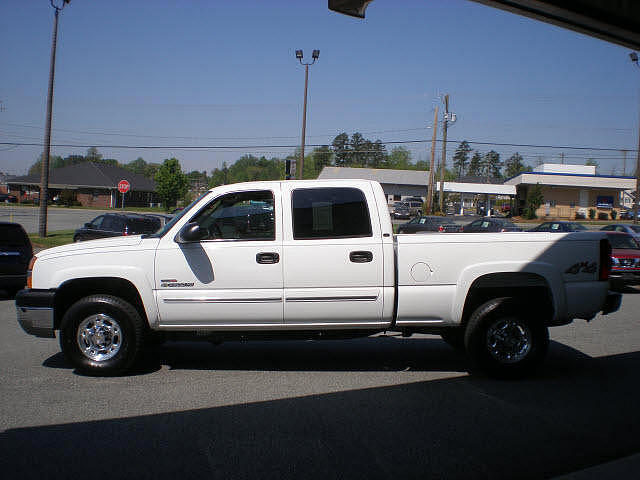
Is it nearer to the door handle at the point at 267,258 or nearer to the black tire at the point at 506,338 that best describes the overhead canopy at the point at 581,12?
the door handle at the point at 267,258

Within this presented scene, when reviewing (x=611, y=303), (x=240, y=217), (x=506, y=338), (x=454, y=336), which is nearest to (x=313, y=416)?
(x=240, y=217)

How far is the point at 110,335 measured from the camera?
20.3ft

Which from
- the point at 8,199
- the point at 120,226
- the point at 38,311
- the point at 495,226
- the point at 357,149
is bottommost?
the point at 38,311

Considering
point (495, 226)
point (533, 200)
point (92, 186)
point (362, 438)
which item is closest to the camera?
point (362, 438)

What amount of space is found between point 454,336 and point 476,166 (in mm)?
163275

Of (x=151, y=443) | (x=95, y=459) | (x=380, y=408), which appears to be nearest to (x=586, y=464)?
(x=380, y=408)

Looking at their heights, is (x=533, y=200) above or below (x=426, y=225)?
above

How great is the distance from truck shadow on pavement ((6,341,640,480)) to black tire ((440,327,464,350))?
96 centimetres

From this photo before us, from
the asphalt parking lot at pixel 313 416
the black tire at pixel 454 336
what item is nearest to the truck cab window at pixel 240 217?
the asphalt parking lot at pixel 313 416

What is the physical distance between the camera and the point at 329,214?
6.14 metres

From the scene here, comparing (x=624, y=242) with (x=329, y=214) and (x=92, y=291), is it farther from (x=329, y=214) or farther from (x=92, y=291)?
(x=92, y=291)

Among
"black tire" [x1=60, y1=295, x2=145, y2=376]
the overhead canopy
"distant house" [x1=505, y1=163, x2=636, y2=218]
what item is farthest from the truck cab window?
"distant house" [x1=505, y1=163, x2=636, y2=218]

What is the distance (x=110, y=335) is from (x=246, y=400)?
1.83 meters

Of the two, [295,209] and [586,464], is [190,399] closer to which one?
[295,209]
